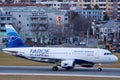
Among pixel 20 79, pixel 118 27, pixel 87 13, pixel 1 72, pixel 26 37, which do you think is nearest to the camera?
pixel 20 79

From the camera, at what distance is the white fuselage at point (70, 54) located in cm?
5169

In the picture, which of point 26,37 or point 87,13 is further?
point 87,13

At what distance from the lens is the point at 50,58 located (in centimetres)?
5266

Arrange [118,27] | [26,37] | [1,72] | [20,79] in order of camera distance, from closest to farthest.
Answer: [20,79] → [1,72] → [26,37] → [118,27]

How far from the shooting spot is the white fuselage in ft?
170

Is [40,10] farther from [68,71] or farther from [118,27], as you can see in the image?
[68,71]

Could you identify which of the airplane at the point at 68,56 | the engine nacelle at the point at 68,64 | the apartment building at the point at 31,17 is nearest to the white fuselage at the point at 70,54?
the airplane at the point at 68,56

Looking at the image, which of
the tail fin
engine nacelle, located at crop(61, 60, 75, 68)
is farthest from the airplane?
the tail fin

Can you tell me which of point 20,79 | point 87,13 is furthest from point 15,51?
point 87,13

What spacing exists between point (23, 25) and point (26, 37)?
315 inches

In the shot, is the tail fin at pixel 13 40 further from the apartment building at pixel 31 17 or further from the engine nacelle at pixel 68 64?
the apartment building at pixel 31 17

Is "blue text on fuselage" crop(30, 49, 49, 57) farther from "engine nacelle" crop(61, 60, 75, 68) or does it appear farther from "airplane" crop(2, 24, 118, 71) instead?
"engine nacelle" crop(61, 60, 75, 68)

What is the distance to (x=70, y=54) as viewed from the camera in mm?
52344

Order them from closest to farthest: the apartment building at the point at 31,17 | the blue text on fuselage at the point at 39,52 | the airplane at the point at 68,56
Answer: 1. the airplane at the point at 68,56
2. the blue text on fuselage at the point at 39,52
3. the apartment building at the point at 31,17
